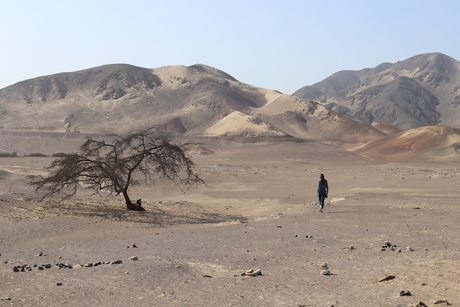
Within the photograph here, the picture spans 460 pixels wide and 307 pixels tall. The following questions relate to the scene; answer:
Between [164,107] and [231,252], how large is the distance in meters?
105

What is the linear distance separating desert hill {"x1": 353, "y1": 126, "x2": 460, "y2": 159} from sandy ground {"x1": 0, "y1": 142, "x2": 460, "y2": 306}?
1701 inches

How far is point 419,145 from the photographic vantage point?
68562 millimetres

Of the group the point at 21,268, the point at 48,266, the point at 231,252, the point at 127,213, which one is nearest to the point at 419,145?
the point at 127,213

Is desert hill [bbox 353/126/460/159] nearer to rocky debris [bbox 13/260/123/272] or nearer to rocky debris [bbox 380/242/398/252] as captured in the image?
rocky debris [bbox 380/242/398/252]

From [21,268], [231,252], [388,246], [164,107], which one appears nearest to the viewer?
[21,268]

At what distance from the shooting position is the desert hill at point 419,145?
6400cm

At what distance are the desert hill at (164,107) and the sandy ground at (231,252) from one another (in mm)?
65585

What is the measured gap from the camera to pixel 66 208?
19.0m

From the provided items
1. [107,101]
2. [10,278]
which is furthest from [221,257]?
[107,101]

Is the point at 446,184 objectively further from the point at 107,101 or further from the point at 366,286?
the point at 107,101

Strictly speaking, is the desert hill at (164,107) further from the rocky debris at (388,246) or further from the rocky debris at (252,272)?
the rocky debris at (252,272)

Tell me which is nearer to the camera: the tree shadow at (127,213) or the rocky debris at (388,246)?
the rocky debris at (388,246)

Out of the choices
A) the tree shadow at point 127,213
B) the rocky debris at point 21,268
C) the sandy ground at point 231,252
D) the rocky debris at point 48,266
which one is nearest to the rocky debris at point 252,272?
the sandy ground at point 231,252

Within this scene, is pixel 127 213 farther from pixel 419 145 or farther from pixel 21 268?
pixel 419 145
